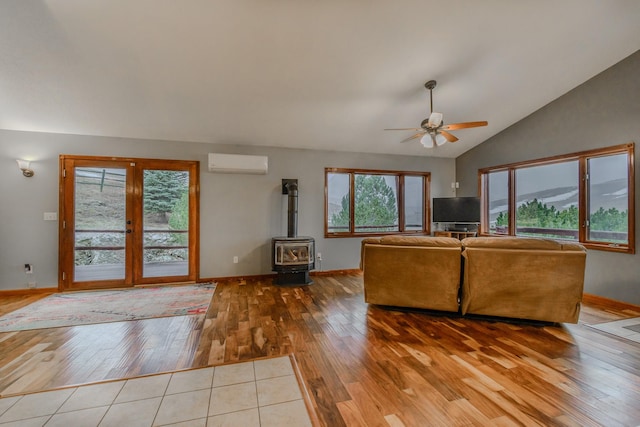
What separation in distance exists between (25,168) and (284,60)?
13.5ft

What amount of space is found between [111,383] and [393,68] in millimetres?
4052

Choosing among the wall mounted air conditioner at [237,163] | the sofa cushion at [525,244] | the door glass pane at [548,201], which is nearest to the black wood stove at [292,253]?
the wall mounted air conditioner at [237,163]

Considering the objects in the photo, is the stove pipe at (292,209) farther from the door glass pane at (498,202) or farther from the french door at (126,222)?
the door glass pane at (498,202)

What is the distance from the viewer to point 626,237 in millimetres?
3598

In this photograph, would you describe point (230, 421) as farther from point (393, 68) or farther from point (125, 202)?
point (125, 202)

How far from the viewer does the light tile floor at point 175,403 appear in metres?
1.56

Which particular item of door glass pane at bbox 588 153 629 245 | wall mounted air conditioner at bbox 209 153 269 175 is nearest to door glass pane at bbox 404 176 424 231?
door glass pane at bbox 588 153 629 245

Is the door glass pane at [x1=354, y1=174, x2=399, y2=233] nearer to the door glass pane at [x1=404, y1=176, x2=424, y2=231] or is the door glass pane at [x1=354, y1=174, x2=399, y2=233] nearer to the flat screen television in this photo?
the door glass pane at [x1=404, y1=176, x2=424, y2=231]

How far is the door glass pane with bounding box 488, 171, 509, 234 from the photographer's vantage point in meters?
5.27

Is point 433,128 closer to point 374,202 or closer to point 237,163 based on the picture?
point 374,202

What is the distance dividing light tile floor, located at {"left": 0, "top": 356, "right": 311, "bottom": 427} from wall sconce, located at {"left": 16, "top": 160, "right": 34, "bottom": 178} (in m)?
3.68

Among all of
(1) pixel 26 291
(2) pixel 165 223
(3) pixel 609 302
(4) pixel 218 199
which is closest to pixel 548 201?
(3) pixel 609 302

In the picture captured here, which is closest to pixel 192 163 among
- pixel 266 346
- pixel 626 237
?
pixel 266 346

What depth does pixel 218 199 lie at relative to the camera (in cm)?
474
